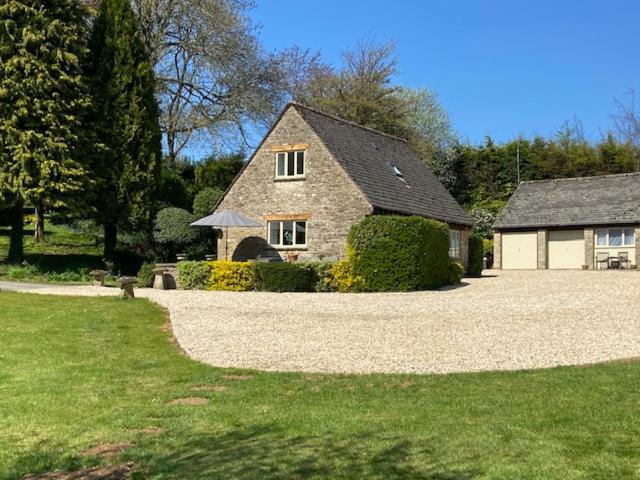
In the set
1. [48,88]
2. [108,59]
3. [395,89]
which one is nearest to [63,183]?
[48,88]

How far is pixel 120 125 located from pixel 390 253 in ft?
46.7

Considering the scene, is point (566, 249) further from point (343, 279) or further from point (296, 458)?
point (296, 458)

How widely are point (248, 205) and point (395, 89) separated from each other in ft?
75.2

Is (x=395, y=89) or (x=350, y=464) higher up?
(x=395, y=89)

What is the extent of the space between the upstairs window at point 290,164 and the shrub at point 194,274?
5999 mm

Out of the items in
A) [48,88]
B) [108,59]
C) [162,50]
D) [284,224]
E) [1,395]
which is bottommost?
[1,395]

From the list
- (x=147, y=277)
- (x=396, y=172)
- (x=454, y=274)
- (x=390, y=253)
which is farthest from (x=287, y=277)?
(x=396, y=172)

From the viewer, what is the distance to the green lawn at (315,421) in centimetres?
509

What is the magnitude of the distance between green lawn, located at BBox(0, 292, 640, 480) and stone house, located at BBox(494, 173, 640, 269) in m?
27.5

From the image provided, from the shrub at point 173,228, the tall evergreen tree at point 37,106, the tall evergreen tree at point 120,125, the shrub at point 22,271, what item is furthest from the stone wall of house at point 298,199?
the shrub at point 22,271

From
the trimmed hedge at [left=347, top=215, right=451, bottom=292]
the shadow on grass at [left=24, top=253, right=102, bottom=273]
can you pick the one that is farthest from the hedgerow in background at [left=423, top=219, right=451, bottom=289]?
the shadow on grass at [left=24, top=253, right=102, bottom=273]

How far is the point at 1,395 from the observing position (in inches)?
307

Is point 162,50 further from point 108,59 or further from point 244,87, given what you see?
point 108,59

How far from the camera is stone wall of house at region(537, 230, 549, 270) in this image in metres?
36.2
